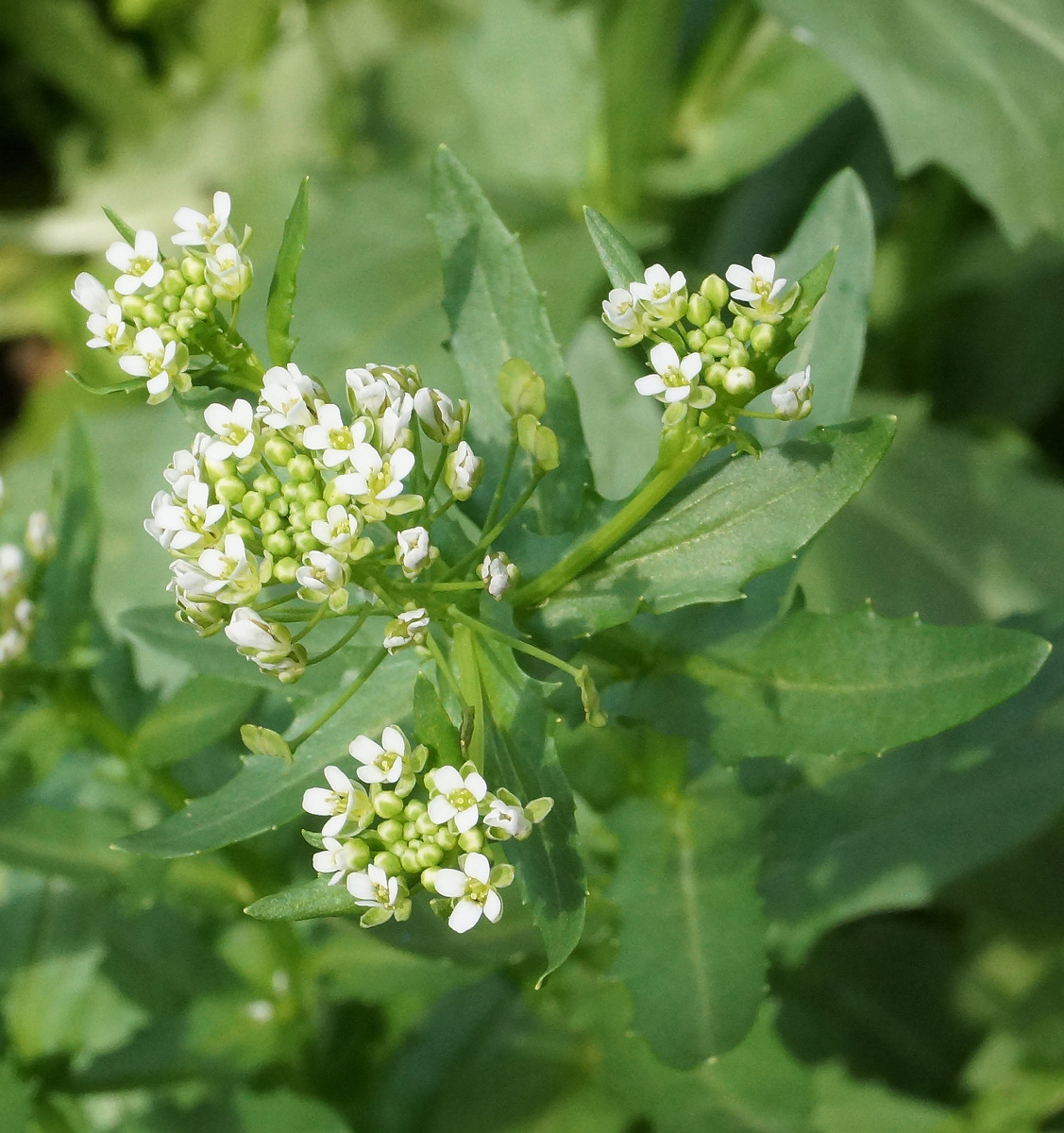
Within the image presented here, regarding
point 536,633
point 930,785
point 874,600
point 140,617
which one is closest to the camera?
point 536,633

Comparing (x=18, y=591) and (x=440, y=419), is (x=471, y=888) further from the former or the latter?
(x=18, y=591)

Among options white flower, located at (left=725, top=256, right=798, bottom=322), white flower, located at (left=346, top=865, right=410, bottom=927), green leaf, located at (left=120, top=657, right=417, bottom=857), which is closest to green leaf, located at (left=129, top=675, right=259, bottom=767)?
green leaf, located at (left=120, top=657, right=417, bottom=857)

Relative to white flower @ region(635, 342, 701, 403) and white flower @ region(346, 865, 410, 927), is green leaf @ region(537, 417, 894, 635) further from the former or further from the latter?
white flower @ region(346, 865, 410, 927)

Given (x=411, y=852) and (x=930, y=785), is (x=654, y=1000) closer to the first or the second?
(x=411, y=852)

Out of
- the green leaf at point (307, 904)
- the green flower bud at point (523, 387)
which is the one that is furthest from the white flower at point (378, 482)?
the green leaf at point (307, 904)

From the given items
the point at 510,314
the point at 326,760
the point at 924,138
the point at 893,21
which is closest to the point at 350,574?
the point at 326,760

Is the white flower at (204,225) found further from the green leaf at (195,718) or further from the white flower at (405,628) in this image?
the green leaf at (195,718)

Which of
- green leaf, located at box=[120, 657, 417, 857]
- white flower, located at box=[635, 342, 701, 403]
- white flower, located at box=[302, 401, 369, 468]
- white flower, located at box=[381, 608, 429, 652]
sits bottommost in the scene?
green leaf, located at box=[120, 657, 417, 857]
